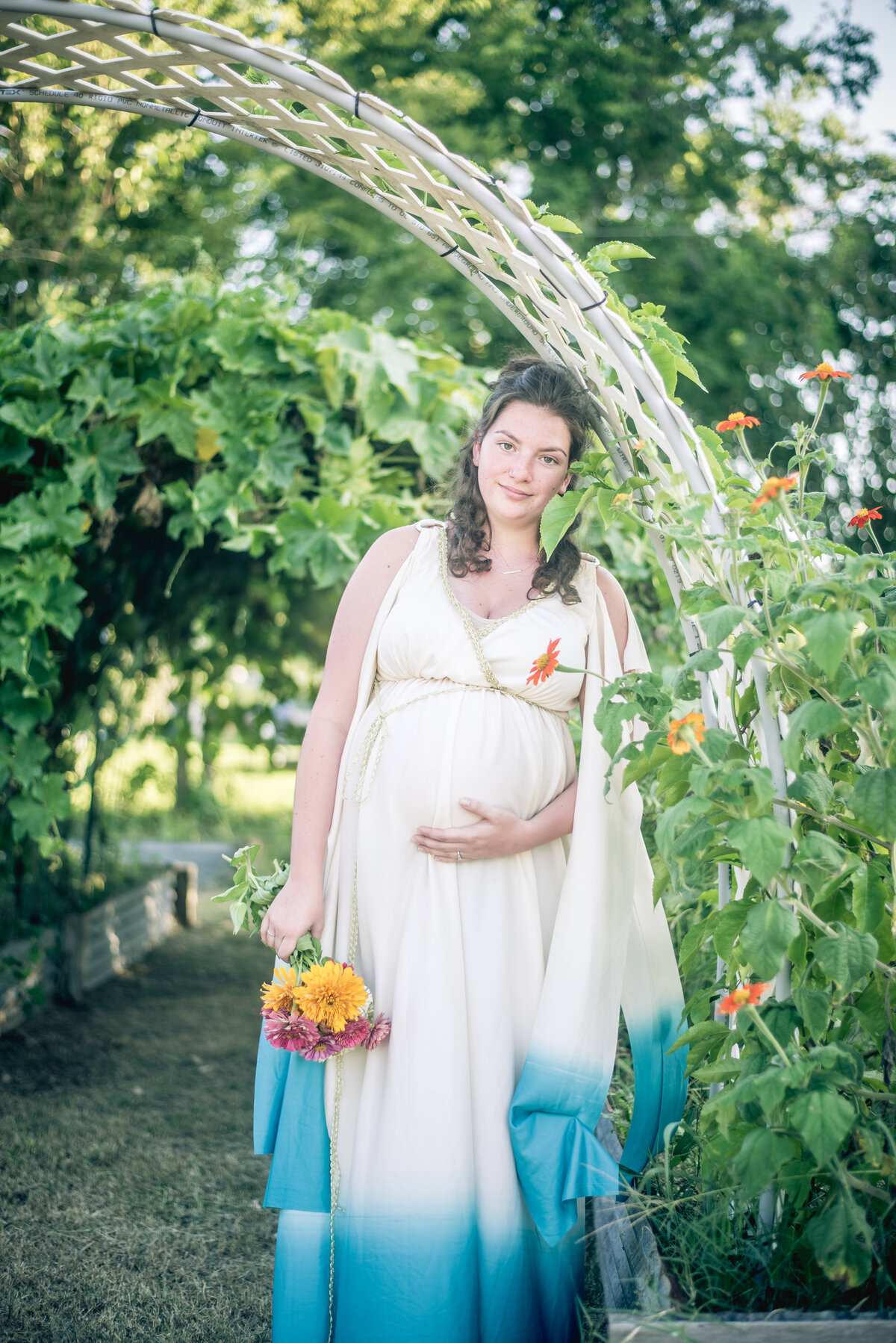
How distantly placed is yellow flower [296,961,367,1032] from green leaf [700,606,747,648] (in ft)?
2.72

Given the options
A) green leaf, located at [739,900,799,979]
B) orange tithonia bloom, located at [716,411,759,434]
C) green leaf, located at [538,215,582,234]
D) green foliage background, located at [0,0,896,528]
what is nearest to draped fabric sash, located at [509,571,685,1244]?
green leaf, located at [739,900,799,979]

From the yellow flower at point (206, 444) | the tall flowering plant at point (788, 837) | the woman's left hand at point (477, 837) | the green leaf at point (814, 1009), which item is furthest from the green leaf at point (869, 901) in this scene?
the yellow flower at point (206, 444)

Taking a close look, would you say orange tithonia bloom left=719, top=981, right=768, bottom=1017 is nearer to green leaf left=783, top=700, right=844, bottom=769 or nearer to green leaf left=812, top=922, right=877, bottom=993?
green leaf left=812, top=922, right=877, bottom=993

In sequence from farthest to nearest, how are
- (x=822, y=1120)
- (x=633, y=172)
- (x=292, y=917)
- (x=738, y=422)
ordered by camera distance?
(x=633, y=172)
(x=292, y=917)
(x=738, y=422)
(x=822, y=1120)

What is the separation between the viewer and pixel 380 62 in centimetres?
1042

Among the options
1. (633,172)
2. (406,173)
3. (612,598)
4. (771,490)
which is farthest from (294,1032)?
(633,172)

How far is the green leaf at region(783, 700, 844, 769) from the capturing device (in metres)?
1.29

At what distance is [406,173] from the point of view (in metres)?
1.74

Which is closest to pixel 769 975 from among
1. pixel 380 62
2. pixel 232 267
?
pixel 232 267

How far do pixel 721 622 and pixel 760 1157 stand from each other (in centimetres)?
71

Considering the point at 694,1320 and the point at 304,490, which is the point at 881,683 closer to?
the point at 694,1320

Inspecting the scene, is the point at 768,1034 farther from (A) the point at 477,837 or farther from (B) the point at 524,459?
(B) the point at 524,459

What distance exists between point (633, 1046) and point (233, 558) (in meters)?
2.74

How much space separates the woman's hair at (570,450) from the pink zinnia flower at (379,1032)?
0.84m
